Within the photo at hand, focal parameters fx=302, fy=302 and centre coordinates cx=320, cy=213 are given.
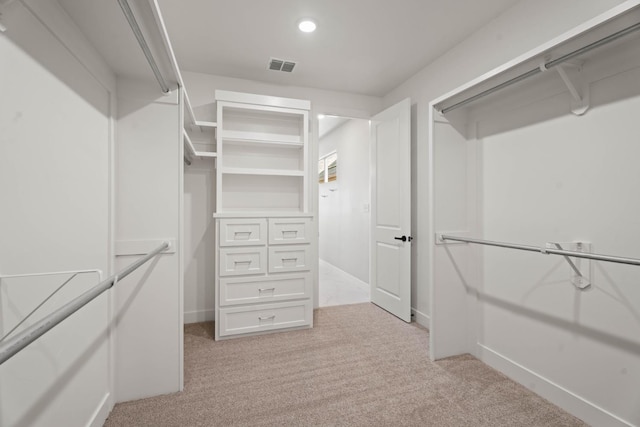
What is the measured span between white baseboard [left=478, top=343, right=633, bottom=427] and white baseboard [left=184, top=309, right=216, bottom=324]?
2555 millimetres

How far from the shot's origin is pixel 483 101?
2.24 metres

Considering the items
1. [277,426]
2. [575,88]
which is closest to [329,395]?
[277,426]

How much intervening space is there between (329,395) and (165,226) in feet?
4.83

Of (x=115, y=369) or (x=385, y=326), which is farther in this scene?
(x=385, y=326)

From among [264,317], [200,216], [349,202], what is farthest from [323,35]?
[349,202]

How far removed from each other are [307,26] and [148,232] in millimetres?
1916

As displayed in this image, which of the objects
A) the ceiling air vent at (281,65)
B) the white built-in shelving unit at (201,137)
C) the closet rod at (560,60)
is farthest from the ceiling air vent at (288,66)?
the closet rod at (560,60)

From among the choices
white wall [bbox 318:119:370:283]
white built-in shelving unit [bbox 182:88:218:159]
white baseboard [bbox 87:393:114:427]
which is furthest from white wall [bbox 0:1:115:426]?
white wall [bbox 318:119:370:283]

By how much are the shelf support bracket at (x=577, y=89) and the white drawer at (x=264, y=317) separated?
246 centimetres

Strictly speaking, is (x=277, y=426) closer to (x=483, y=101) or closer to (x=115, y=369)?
(x=115, y=369)

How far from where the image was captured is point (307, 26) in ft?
7.75

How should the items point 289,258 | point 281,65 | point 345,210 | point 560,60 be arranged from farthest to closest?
point 345,210 → point 281,65 → point 289,258 → point 560,60

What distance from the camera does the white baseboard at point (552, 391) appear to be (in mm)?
1566

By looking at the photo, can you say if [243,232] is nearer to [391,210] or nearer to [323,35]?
[391,210]
